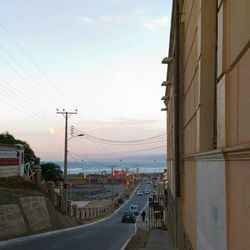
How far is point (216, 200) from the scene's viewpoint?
6711 mm

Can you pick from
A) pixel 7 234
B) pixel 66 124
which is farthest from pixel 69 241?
pixel 66 124

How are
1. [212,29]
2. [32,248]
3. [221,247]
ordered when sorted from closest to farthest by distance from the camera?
[221,247]
[212,29]
[32,248]

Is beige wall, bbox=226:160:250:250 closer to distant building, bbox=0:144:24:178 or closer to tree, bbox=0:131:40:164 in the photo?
distant building, bbox=0:144:24:178

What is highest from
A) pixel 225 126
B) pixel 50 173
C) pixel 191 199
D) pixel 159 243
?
pixel 225 126

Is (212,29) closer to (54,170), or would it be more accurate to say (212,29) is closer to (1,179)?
(1,179)

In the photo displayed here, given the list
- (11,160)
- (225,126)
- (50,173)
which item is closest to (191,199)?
(225,126)

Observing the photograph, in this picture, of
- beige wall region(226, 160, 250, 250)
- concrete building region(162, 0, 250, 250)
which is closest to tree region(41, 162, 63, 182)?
concrete building region(162, 0, 250, 250)

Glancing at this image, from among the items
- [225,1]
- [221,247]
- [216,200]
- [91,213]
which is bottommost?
[91,213]

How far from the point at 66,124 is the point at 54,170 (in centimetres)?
2399

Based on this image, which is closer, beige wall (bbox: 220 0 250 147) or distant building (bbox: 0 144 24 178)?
beige wall (bbox: 220 0 250 147)

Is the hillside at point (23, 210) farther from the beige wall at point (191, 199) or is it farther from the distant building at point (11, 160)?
the beige wall at point (191, 199)

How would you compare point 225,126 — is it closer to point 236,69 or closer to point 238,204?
point 236,69

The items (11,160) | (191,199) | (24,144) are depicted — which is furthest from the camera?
(24,144)

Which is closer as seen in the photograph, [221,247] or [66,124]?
[221,247]
